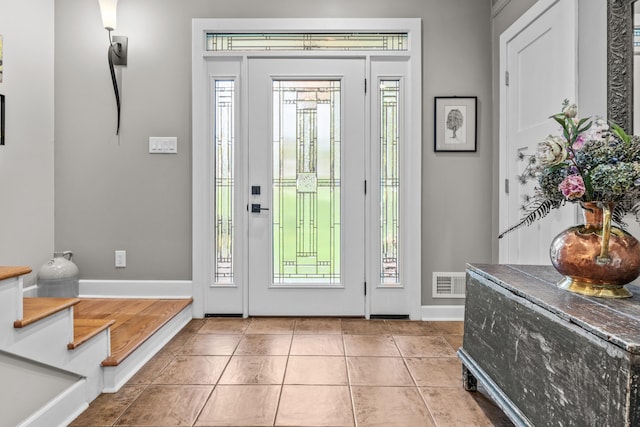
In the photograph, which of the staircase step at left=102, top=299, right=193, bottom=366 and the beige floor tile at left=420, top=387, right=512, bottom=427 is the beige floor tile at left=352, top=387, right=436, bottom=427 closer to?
the beige floor tile at left=420, top=387, right=512, bottom=427

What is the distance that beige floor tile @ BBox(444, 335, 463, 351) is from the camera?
2.48 m

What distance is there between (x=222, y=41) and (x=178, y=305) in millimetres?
2043

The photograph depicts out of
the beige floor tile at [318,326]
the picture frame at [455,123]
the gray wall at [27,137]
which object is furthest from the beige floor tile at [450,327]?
the gray wall at [27,137]

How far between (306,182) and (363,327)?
46.0 inches

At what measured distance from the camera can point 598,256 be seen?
127cm

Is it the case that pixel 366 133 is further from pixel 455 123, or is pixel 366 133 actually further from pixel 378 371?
pixel 378 371

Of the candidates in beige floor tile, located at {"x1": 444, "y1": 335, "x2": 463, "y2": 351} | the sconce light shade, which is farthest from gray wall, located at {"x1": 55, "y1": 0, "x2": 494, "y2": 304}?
beige floor tile, located at {"x1": 444, "y1": 335, "x2": 463, "y2": 351}

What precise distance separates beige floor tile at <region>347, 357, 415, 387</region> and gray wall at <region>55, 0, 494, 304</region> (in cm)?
90

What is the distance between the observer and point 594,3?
1787mm

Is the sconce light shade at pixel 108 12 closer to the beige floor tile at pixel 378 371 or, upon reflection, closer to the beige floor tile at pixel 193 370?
the beige floor tile at pixel 193 370

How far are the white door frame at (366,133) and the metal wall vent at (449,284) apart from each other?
16 cm

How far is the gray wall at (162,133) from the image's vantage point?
116 inches

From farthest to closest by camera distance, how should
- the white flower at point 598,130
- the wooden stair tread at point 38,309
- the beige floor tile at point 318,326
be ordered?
the beige floor tile at point 318,326, the wooden stair tread at point 38,309, the white flower at point 598,130

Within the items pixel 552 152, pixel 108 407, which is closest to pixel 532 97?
pixel 552 152
